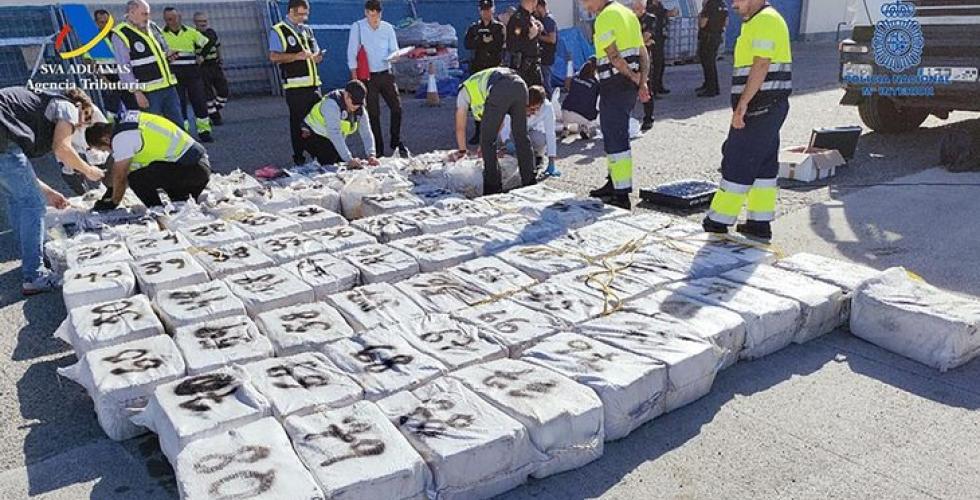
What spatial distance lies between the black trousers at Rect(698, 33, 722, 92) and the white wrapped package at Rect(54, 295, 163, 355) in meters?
10.8

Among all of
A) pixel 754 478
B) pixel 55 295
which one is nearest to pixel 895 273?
pixel 754 478

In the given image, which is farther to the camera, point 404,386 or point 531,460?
point 404,386

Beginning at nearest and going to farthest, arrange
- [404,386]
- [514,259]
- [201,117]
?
[404,386], [514,259], [201,117]

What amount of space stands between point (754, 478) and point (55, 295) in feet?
15.4

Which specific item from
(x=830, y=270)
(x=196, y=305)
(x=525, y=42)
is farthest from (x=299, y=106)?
(x=830, y=270)

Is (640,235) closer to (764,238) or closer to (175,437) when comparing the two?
(764,238)

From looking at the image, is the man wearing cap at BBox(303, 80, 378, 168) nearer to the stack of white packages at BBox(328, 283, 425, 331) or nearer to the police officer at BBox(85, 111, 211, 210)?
the police officer at BBox(85, 111, 211, 210)

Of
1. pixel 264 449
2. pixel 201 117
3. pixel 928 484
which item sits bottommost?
pixel 928 484

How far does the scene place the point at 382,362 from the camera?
11.3 ft

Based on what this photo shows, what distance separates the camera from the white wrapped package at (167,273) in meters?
4.45

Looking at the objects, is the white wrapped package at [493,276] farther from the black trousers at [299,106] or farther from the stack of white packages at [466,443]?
the black trousers at [299,106]

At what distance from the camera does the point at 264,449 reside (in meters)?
2.74

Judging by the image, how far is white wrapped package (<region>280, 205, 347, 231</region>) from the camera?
576 centimetres

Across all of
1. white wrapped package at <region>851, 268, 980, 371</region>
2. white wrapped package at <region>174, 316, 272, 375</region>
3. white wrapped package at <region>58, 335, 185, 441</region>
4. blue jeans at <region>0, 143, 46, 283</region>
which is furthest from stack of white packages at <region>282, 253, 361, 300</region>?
white wrapped package at <region>851, 268, 980, 371</region>
